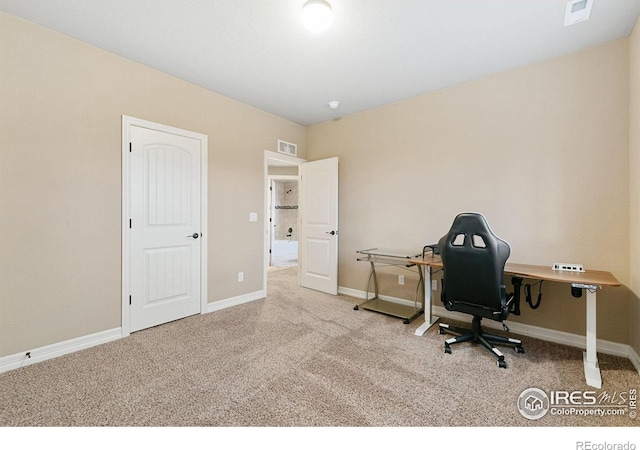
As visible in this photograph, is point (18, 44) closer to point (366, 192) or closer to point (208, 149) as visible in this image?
point (208, 149)

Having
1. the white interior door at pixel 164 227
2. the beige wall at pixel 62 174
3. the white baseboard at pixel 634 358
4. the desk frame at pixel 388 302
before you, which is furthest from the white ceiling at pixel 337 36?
the white baseboard at pixel 634 358

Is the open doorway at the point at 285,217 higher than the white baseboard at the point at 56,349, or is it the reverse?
the open doorway at the point at 285,217

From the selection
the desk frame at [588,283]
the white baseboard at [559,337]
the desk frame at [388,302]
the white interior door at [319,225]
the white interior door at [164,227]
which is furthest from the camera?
the white interior door at [319,225]

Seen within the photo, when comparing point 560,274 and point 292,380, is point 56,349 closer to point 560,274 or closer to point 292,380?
point 292,380

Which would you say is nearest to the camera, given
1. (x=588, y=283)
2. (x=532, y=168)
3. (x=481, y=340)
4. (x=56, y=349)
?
(x=588, y=283)

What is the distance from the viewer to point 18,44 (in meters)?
2.10

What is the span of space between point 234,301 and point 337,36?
10.6 feet

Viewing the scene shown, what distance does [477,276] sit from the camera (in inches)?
86.7

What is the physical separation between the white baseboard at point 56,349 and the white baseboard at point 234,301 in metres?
0.97

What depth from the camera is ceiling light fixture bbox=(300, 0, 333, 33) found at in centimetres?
184

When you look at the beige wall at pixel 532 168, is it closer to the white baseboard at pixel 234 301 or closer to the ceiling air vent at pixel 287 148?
the ceiling air vent at pixel 287 148

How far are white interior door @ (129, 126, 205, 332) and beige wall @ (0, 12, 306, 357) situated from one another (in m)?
0.16

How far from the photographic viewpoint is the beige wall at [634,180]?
6.86 ft

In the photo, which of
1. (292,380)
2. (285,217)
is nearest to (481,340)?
(292,380)
